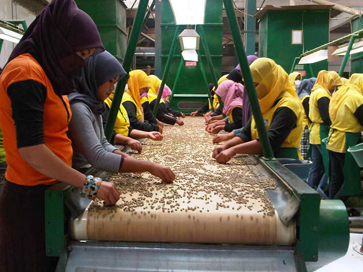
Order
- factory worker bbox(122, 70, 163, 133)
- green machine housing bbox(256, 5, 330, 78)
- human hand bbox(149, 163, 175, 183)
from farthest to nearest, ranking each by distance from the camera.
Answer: green machine housing bbox(256, 5, 330, 78) → factory worker bbox(122, 70, 163, 133) → human hand bbox(149, 163, 175, 183)

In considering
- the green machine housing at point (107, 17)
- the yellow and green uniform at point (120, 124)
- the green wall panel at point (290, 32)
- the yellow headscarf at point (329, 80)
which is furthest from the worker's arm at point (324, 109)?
the green machine housing at point (107, 17)

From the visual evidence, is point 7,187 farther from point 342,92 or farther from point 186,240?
point 342,92

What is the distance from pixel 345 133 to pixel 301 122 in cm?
233

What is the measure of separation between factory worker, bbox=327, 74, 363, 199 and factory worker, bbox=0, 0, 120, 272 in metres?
3.80

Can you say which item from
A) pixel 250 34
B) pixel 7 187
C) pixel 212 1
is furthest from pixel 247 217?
pixel 250 34

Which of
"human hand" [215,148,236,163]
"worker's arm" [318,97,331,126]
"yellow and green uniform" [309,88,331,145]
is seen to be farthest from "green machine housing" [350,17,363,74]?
"human hand" [215,148,236,163]

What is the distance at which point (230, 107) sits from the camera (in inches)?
160

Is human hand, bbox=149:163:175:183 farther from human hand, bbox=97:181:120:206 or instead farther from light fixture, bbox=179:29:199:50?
light fixture, bbox=179:29:199:50

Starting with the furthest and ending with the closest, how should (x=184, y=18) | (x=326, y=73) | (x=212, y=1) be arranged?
(x=212, y=1) < (x=326, y=73) < (x=184, y=18)

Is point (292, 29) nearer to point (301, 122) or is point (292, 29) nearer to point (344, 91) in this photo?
point (344, 91)

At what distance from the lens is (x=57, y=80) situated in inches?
44.7

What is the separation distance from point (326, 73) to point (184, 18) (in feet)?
10.0

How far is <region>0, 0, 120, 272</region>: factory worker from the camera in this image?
3.42 ft

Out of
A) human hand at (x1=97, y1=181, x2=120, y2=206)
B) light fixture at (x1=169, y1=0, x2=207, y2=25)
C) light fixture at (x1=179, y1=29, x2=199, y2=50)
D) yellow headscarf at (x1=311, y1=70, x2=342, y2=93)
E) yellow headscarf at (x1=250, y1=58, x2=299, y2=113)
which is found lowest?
human hand at (x1=97, y1=181, x2=120, y2=206)
